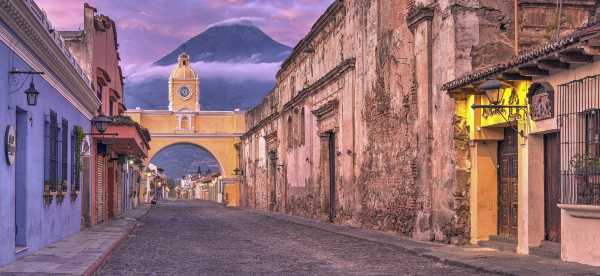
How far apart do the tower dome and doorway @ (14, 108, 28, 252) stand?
7488 centimetres

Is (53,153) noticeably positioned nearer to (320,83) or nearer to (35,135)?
(35,135)

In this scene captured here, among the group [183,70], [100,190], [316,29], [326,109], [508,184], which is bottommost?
[100,190]

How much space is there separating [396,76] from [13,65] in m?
10.1

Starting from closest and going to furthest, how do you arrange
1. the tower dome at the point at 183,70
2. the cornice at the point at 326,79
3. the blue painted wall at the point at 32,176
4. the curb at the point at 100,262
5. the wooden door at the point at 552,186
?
the curb at the point at 100,262 < the blue painted wall at the point at 32,176 < the wooden door at the point at 552,186 < the cornice at the point at 326,79 < the tower dome at the point at 183,70

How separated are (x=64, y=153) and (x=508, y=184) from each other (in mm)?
9329

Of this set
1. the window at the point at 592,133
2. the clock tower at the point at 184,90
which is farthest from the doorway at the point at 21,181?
the clock tower at the point at 184,90

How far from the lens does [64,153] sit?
57.6ft

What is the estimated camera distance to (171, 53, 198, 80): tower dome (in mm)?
88006

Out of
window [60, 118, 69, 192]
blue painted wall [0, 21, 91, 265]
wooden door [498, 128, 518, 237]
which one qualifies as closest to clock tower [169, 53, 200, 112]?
window [60, 118, 69, 192]

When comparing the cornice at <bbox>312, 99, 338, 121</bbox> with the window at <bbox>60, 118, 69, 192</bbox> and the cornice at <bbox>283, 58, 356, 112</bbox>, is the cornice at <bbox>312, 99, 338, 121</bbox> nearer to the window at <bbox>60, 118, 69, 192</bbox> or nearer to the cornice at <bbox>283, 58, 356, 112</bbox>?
the cornice at <bbox>283, 58, 356, 112</bbox>

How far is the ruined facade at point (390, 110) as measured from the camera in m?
15.3

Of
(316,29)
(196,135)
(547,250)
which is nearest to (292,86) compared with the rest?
(316,29)

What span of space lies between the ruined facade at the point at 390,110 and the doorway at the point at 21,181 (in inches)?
302

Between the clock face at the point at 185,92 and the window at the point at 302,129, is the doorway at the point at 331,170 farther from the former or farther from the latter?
the clock face at the point at 185,92
